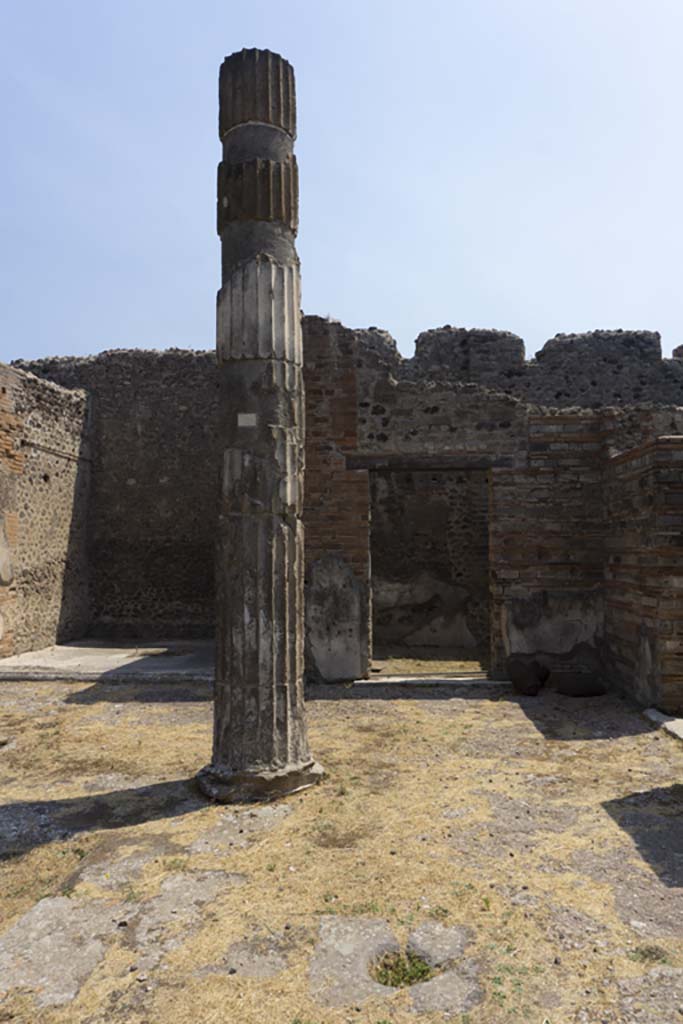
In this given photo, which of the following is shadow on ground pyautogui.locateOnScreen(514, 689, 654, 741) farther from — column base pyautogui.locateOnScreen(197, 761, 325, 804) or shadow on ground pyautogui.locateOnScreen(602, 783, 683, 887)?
column base pyautogui.locateOnScreen(197, 761, 325, 804)

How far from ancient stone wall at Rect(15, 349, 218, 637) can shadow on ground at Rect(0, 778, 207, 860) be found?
8100mm

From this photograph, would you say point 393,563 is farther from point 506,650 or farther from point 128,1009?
point 128,1009

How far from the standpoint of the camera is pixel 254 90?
548 cm

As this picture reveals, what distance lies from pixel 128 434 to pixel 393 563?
5204 millimetres

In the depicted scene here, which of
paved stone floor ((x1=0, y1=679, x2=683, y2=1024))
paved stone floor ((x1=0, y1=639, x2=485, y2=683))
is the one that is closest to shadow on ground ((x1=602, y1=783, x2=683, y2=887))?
paved stone floor ((x1=0, y1=679, x2=683, y2=1024))

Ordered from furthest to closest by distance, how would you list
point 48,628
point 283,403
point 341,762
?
point 48,628, point 341,762, point 283,403

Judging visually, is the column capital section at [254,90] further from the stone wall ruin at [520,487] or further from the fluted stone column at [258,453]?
the stone wall ruin at [520,487]

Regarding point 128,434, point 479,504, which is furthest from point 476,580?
point 128,434

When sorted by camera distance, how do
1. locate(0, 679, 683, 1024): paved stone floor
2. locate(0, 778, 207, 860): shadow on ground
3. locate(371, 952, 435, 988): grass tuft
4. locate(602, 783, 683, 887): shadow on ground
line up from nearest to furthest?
1. locate(0, 679, 683, 1024): paved stone floor
2. locate(371, 952, 435, 988): grass tuft
3. locate(602, 783, 683, 887): shadow on ground
4. locate(0, 778, 207, 860): shadow on ground

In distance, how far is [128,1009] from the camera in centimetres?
259

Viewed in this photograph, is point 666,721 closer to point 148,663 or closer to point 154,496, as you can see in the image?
point 148,663

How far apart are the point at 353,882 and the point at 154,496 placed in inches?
407

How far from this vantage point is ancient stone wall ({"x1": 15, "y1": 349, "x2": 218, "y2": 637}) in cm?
1312

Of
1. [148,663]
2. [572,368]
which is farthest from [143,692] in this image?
[572,368]
